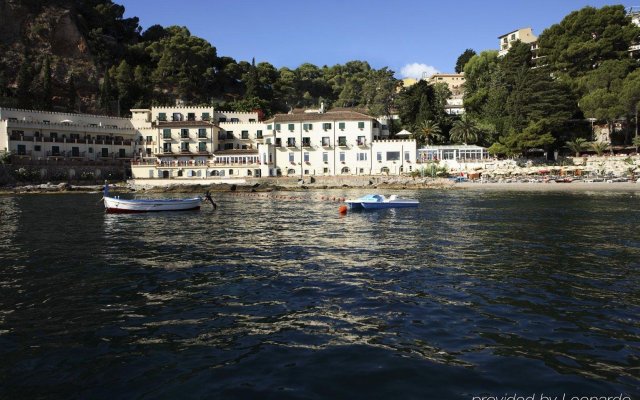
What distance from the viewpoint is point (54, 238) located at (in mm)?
23625

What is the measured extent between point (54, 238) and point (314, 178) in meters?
50.8

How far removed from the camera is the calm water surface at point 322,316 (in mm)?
7523

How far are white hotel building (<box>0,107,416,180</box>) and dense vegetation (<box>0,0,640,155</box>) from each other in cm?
977

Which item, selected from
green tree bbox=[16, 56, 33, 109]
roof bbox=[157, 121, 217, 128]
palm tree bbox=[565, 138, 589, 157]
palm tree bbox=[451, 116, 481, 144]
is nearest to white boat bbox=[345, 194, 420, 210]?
palm tree bbox=[451, 116, 481, 144]

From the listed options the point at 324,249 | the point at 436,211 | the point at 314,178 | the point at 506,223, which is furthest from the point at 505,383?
the point at 314,178

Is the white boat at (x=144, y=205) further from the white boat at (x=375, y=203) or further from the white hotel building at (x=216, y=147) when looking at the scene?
the white hotel building at (x=216, y=147)

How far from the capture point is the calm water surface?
7.52m

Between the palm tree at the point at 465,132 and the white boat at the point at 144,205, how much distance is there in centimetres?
5476

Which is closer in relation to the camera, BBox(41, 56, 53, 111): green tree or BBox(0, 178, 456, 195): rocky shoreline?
BBox(0, 178, 456, 195): rocky shoreline

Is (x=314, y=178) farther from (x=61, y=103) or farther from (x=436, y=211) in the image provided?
(x=61, y=103)

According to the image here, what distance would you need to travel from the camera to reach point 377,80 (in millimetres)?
107312

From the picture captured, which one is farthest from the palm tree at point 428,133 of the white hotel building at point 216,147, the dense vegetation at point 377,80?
the white hotel building at point 216,147

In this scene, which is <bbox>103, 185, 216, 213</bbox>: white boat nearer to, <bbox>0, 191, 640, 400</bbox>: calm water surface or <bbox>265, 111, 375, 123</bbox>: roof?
<bbox>0, 191, 640, 400</bbox>: calm water surface

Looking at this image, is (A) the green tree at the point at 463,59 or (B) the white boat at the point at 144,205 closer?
(B) the white boat at the point at 144,205
